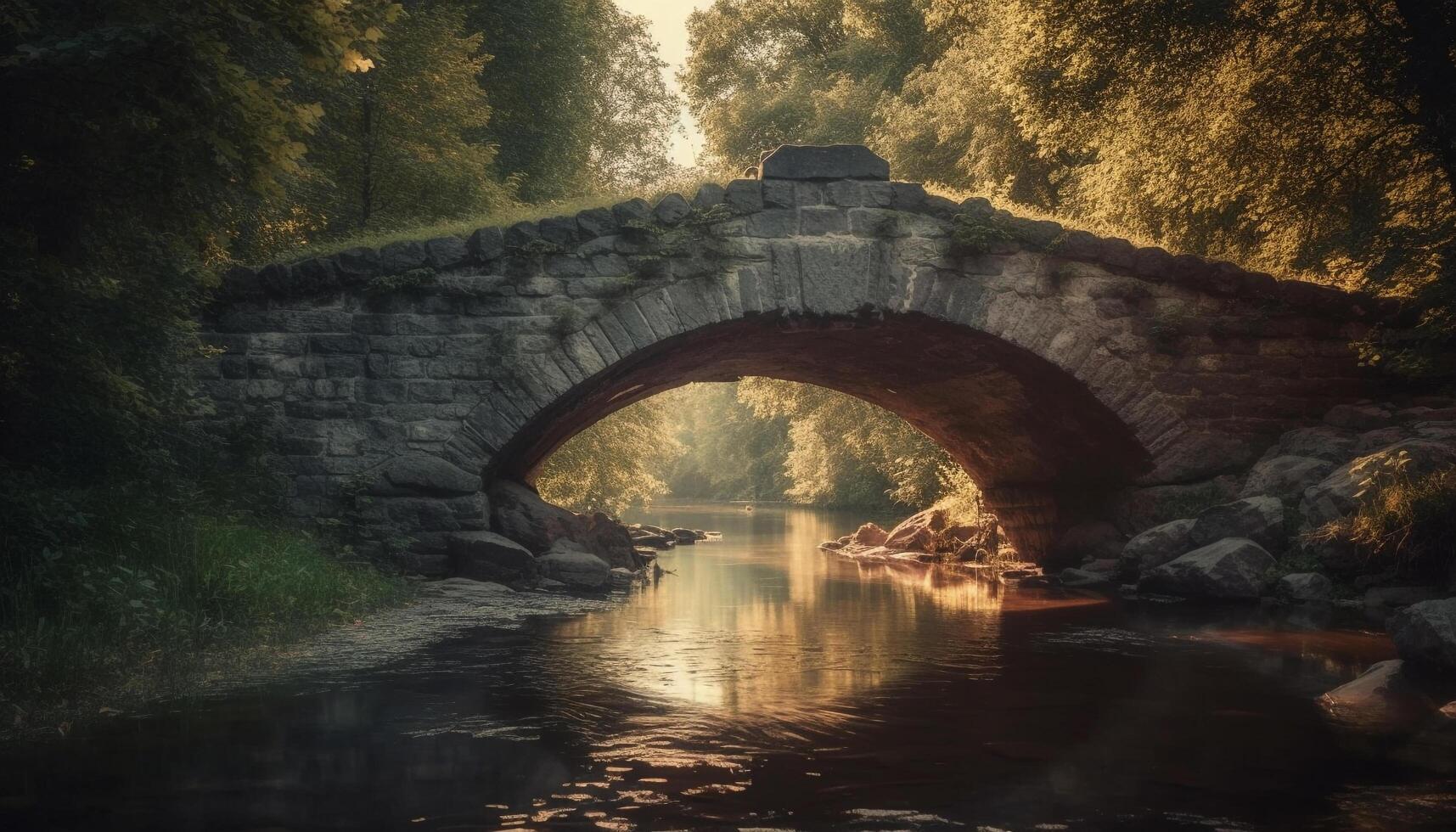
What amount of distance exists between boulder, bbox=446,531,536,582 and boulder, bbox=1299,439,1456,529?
669 centimetres

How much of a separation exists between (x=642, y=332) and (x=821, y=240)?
1812 millimetres

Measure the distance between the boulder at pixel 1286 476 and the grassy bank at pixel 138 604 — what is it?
7576 mm

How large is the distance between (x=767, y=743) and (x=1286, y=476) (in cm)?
762

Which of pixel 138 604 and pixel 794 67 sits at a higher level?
pixel 794 67

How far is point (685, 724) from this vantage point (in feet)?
17.6

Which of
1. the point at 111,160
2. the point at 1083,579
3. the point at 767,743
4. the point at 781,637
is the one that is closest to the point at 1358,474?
the point at 1083,579

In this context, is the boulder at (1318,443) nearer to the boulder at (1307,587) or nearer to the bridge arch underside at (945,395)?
the bridge arch underside at (945,395)

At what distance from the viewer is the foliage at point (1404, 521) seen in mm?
8797

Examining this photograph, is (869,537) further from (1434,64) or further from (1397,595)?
(1397,595)

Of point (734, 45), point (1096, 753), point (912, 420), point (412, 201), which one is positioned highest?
point (734, 45)

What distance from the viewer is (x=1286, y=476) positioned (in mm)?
10875

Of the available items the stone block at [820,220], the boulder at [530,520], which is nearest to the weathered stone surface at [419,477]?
the boulder at [530,520]

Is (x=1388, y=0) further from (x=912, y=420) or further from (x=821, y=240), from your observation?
(x=912, y=420)

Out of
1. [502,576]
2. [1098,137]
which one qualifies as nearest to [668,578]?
[502,576]
